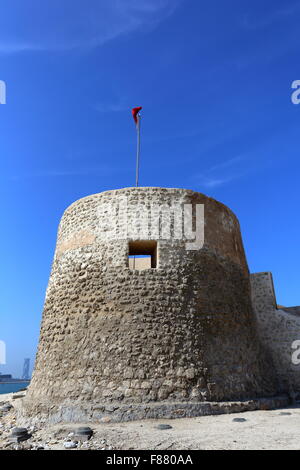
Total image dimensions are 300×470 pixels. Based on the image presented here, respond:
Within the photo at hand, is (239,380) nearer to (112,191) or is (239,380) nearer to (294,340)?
(294,340)

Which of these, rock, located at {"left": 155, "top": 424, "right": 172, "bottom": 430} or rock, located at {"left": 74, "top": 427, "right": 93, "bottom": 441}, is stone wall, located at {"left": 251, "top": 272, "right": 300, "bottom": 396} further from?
rock, located at {"left": 74, "top": 427, "right": 93, "bottom": 441}

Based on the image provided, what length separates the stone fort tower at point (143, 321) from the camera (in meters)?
7.27

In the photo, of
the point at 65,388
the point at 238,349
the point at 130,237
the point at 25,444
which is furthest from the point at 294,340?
the point at 25,444

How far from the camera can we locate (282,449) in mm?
4738

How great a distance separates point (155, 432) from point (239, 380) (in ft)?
10.3

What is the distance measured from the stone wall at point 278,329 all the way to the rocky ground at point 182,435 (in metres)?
3.97

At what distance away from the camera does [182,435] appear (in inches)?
217

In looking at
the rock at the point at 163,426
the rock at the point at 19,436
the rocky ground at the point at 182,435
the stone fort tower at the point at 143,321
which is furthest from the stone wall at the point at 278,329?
the rock at the point at 19,436

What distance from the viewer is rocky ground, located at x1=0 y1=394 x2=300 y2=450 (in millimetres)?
5027

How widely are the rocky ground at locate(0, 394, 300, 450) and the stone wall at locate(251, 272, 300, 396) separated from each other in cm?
397

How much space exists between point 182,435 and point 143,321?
2.69 meters

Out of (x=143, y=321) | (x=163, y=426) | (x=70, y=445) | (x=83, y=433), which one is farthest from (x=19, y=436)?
(x=143, y=321)

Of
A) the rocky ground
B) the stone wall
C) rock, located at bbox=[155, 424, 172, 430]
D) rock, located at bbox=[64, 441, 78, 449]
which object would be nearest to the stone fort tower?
the rocky ground

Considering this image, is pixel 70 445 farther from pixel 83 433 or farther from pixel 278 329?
pixel 278 329
